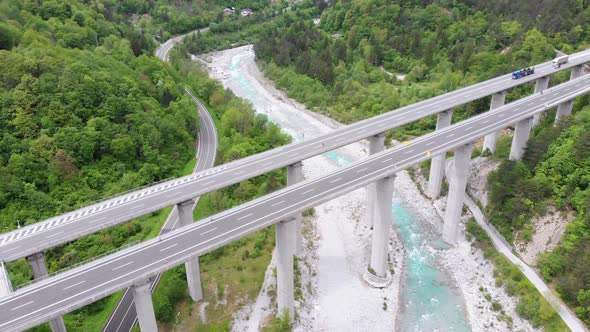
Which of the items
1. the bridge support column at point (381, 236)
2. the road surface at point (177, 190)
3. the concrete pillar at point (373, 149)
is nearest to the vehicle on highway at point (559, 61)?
the road surface at point (177, 190)

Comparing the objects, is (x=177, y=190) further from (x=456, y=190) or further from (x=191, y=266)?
(x=456, y=190)

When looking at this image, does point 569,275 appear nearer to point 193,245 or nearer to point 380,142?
point 380,142

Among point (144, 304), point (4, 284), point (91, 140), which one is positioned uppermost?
point (4, 284)

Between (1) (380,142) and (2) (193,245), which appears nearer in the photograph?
(2) (193,245)

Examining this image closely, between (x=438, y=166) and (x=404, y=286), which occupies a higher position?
(x=438, y=166)

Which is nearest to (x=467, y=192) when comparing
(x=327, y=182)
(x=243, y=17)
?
(x=327, y=182)

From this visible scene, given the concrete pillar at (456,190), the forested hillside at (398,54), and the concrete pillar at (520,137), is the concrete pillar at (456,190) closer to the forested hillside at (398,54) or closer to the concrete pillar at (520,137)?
the concrete pillar at (520,137)

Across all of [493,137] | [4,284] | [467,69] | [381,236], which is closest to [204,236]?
[4,284]
